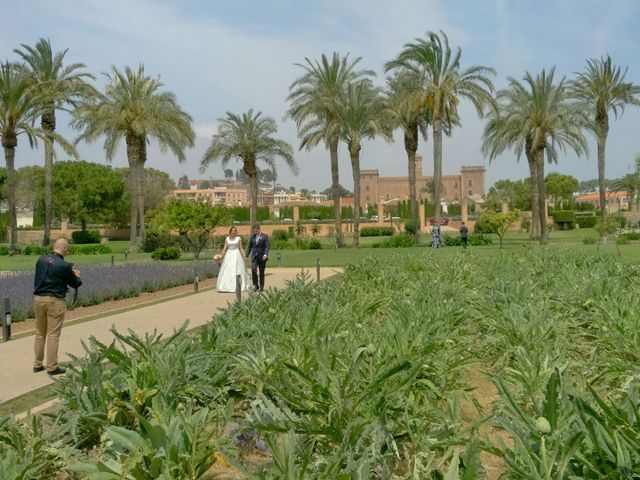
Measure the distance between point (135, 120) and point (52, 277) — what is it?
1080 inches

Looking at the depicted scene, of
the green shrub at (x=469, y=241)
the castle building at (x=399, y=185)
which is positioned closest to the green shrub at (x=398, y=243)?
the green shrub at (x=469, y=241)

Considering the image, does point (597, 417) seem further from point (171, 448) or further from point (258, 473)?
point (171, 448)

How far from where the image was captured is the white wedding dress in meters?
14.9

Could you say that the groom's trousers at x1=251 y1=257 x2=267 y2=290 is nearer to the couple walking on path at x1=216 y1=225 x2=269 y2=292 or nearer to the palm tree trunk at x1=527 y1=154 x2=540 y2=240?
the couple walking on path at x1=216 y1=225 x2=269 y2=292

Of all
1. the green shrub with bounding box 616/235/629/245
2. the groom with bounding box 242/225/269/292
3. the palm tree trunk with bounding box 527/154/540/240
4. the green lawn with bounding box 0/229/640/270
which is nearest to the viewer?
the groom with bounding box 242/225/269/292

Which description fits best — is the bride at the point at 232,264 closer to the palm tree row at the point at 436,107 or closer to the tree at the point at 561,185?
the palm tree row at the point at 436,107

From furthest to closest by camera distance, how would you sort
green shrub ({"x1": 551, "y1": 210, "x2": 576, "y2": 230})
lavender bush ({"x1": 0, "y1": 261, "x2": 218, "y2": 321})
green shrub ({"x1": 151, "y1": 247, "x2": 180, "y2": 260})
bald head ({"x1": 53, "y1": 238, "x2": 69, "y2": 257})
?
1. green shrub ({"x1": 551, "y1": 210, "x2": 576, "y2": 230})
2. green shrub ({"x1": 151, "y1": 247, "x2": 180, "y2": 260})
3. lavender bush ({"x1": 0, "y1": 261, "x2": 218, "y2": 321})
4. bald head ({"x1": 53, "y1": 238, "x2": 69, "y2": 257})

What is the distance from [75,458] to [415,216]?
3525 centimetres

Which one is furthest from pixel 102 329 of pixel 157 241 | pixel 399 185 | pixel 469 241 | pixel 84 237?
pixel 399 185

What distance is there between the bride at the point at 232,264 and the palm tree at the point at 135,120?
19847mm

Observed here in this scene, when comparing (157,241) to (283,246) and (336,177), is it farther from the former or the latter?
(336,177)

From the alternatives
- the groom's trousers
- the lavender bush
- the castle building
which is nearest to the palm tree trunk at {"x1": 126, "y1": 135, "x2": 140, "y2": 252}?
the lavender bush

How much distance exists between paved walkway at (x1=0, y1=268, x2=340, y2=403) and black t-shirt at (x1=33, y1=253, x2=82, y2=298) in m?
0.75

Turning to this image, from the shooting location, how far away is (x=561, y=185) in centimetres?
9750
